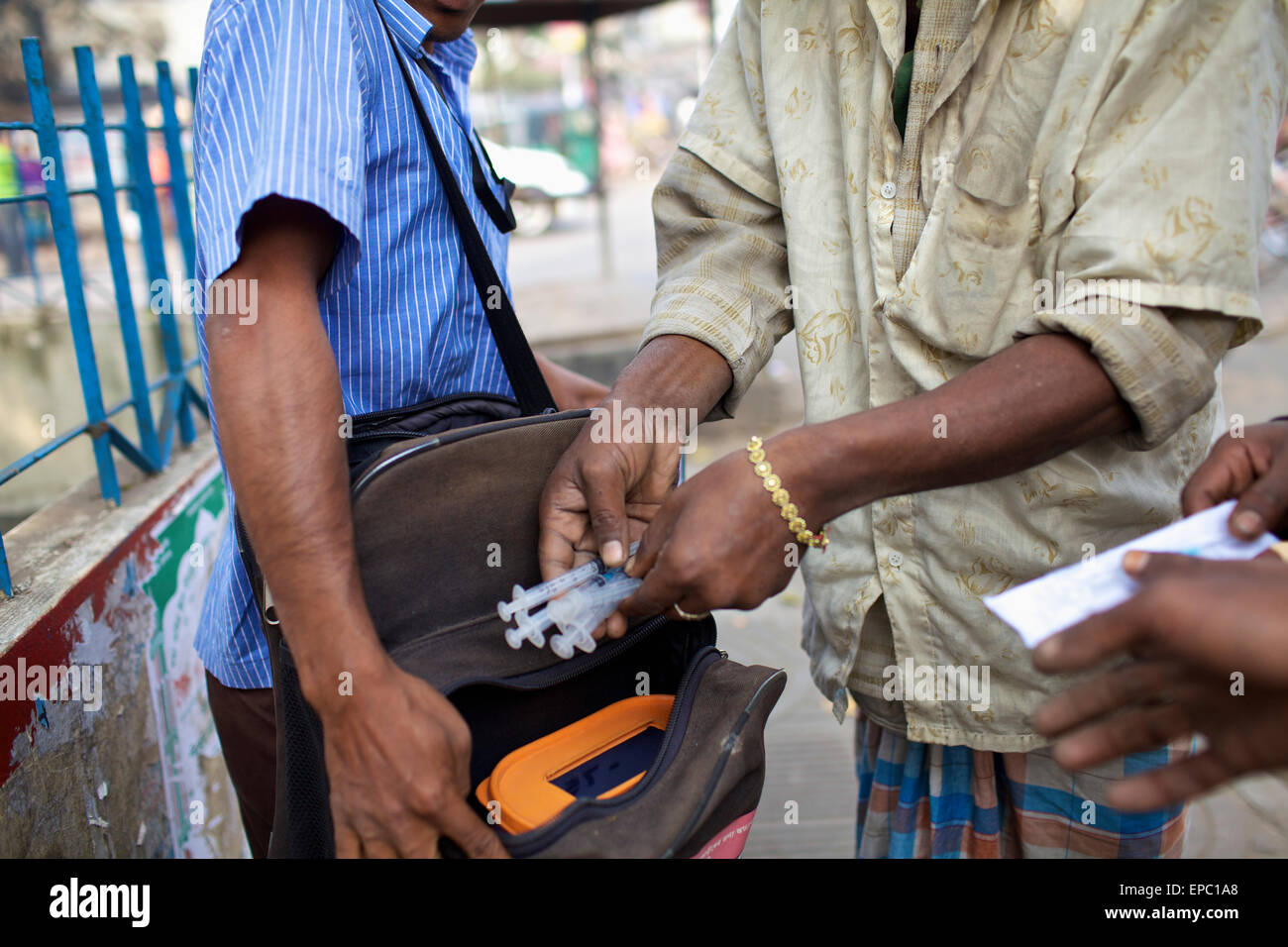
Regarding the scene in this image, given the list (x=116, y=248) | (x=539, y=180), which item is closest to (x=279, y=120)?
(x=116, y=248)

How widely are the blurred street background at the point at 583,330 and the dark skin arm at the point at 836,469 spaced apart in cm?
203

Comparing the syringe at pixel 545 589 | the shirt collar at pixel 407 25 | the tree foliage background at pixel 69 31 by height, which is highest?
the tree foliage background at pixel 69 31

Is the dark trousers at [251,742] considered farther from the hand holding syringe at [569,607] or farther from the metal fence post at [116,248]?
the metal fence post at [116,248]

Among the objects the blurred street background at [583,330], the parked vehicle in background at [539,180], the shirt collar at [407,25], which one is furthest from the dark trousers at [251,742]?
the parked vehicle in background at [539,180]

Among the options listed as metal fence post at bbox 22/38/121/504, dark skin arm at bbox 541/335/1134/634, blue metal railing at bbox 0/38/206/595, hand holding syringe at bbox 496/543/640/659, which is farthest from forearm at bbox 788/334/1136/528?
metal fence post at bbox 22/38/121/504

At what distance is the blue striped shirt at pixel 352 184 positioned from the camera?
44.3 inches

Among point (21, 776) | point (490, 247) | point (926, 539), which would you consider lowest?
point (21, 776)

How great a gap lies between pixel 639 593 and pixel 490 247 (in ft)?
2.38

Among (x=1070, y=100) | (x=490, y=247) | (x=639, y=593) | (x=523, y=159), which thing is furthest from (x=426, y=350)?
(x=523, y=159)

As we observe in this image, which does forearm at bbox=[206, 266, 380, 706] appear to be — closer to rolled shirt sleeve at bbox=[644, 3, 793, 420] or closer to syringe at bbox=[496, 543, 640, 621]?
syringe at bbox=[496, 543, 640, 621]

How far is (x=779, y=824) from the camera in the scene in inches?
121

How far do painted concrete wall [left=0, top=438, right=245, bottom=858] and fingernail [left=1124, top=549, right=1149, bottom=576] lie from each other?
1.64m

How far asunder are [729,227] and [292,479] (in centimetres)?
83
